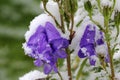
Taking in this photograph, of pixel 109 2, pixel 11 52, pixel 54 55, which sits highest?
pixel 11 52

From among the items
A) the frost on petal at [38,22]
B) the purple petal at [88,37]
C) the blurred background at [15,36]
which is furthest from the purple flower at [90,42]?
the blurred background at [15,36]

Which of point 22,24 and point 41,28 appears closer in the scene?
point 41,28

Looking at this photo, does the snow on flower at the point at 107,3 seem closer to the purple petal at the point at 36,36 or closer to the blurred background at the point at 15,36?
the purple petal at the point at 36,36

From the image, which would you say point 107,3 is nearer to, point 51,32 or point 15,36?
point 51,32

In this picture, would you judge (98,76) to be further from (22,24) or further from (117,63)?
(22,24)

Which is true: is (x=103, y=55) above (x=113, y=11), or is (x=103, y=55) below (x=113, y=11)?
below

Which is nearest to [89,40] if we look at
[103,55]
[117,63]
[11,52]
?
[103,55]

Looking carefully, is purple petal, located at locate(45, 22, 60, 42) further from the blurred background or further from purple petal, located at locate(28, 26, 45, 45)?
the blurred background
